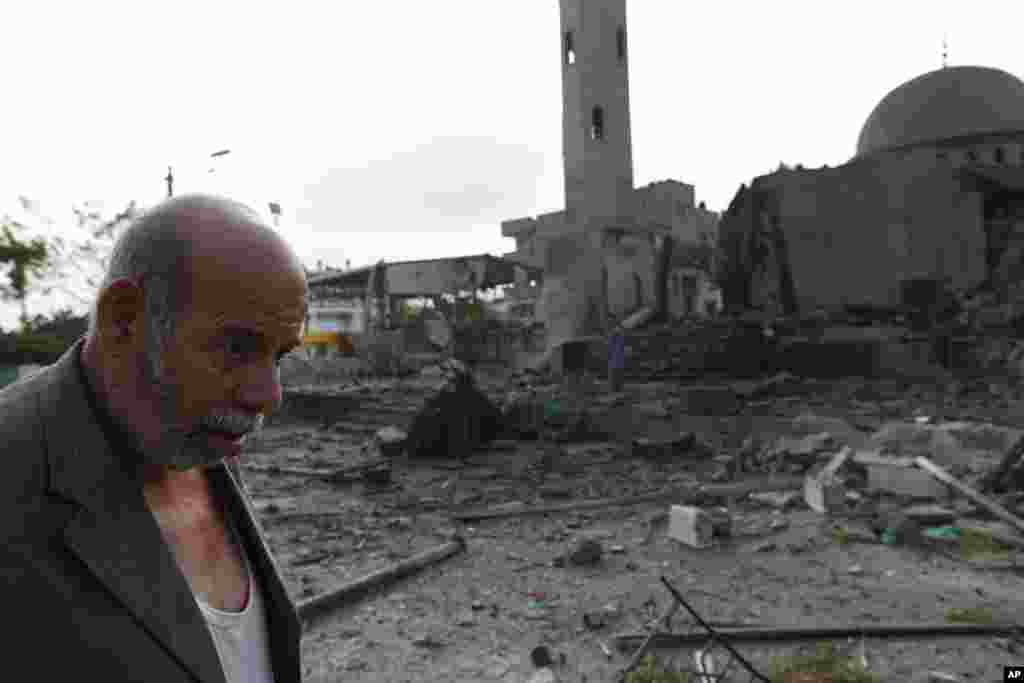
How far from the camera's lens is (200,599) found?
1.10 metres

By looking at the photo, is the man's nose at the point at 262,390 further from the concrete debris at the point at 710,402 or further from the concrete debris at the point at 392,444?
the concrete debris at the point at 710,402

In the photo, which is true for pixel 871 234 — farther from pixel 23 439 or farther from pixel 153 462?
pixel 23 439

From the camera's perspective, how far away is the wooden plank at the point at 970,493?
19.1 ft

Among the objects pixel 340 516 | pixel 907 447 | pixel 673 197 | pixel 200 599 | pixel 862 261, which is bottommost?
pixel 340 516

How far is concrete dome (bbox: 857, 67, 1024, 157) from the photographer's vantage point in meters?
30.8

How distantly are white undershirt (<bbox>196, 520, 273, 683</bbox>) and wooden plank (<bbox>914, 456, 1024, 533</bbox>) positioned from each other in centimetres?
648

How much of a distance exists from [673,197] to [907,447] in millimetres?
27848

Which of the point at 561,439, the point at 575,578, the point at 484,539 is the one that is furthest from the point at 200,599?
the point at 561,439

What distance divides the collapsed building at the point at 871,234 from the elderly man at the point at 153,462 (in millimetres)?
22395

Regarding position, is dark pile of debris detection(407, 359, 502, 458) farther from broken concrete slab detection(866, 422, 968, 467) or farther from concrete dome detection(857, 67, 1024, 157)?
concrete dome detection(857, 67, 1024, 157)

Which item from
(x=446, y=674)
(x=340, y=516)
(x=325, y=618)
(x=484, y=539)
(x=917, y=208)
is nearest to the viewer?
(x=446, y=674)

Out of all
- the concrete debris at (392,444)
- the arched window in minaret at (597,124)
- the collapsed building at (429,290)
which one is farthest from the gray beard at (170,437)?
the arched window in minaret at (597,124)

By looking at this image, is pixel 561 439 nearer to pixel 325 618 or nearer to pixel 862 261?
pixel 325 618

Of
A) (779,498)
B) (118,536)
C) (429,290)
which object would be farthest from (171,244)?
(429,290)
